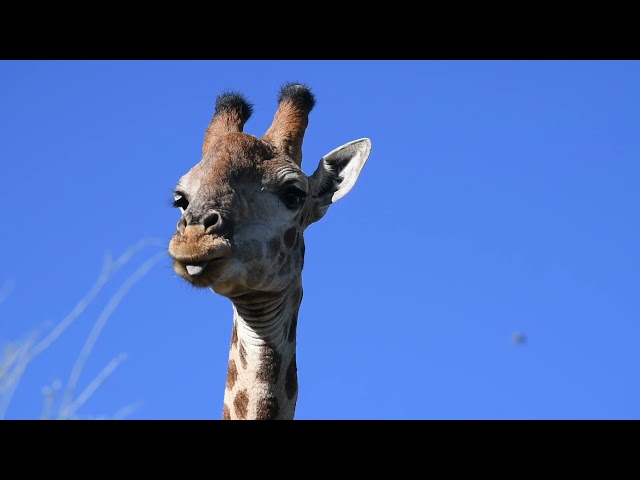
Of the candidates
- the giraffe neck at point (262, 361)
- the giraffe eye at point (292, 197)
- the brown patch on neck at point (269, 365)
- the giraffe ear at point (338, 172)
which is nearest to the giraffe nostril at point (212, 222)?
the giraffe neck at point (262, 361)

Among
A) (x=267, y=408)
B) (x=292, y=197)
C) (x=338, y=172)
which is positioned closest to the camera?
(x=267, y=408)

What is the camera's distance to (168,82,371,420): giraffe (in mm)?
7656

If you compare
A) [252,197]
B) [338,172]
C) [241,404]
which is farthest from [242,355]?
[338,172]

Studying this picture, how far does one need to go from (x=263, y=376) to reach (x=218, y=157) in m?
1.73

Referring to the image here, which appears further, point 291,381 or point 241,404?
point 291,381

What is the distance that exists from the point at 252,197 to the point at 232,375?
1429 mm

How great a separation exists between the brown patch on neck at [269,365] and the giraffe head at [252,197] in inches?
19.1

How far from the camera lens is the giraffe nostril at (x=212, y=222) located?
7.62 m

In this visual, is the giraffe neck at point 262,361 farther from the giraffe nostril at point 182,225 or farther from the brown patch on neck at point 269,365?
the giraffe nostril at point 182,225

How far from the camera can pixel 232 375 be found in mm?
8641

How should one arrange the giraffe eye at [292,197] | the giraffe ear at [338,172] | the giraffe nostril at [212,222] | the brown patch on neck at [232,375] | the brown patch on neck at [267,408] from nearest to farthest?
the giraffe nostril at [212,222], the brown patch on neck at [267,408], the brown patch on neck at [232,375], the giraffe eye at [292,197], the giraffe ear at [338,172]

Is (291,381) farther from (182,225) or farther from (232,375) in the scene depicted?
(182,225)

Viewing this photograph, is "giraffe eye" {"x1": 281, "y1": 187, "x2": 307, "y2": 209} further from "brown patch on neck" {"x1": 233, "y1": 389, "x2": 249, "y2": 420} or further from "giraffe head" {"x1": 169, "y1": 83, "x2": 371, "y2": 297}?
"brown patch on neck" {"x1": 233, "y1": 389, "x2": 249, "y2": 420}
